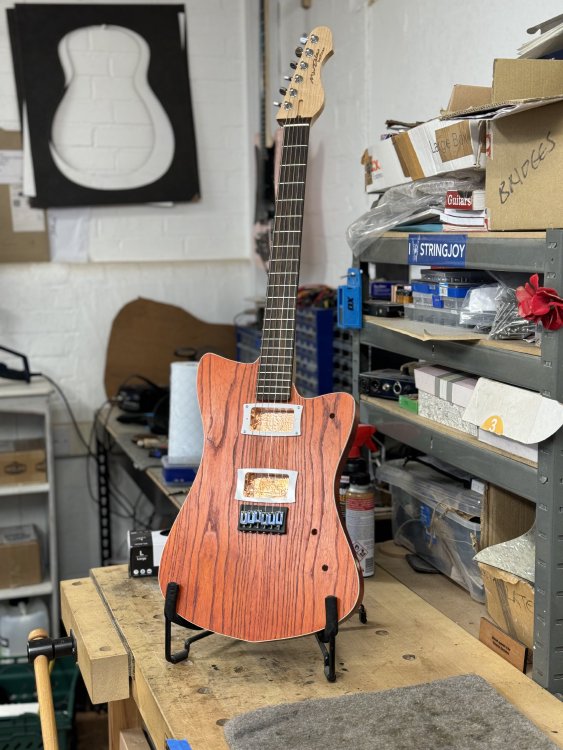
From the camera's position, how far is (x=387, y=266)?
94.9 inches

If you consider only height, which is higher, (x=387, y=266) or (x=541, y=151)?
(x=541, y=151)

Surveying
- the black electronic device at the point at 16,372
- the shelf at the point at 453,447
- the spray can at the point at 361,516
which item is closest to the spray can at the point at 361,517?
the spray can at the point at 361,516

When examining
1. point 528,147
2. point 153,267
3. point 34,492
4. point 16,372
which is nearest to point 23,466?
point 34,492

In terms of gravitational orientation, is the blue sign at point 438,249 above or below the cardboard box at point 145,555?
above

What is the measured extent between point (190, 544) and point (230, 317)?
2551 millimetres

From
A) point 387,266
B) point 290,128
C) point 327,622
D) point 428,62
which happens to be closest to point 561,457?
point 327,622

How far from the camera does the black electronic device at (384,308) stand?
1.89 meters

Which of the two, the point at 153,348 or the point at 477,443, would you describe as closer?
the point at 477,443

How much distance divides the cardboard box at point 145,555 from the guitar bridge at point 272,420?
1.36ft

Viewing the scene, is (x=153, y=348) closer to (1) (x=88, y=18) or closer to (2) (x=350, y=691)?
(1) (x=88, y=18)

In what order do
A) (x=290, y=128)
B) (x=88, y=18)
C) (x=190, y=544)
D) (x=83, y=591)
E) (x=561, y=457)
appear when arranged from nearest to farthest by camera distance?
1. (x=561, y=457)
2. (x=190, y=544)
3. (x=290, y=128)
4. (x=83, y=591)
5. (x=88, y=18)

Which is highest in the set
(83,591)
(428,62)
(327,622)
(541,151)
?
(428,62)

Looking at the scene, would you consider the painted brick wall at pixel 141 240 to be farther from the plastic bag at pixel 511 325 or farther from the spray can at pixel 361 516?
the plastic bag at pixel 511 325

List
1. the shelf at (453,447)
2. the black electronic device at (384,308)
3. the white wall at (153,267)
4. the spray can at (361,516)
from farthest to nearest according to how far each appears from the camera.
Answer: the white wall at (153,267)
the black electronic device at (384,308)
the spray can at (361,516)
the shelf at (453,447)
